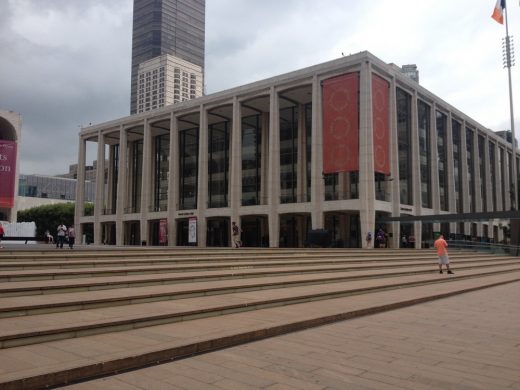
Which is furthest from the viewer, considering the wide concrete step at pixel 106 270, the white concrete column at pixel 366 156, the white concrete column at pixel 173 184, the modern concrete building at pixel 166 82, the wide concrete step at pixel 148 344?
the modern concrete building at pixel 166 82

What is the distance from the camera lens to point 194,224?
146 feet

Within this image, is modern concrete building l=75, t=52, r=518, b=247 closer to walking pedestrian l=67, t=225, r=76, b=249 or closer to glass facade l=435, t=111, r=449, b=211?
glass facade l=435, t=111, r=449, b=211

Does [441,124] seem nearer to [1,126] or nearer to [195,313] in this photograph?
[195,313]

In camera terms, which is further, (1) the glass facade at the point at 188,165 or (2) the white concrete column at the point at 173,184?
(1) the glass facade at the point at 188,165

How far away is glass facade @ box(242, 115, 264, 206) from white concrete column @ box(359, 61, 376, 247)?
14116 mm

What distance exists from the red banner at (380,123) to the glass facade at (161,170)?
89.2ft

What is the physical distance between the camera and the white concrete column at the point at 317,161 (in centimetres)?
4091

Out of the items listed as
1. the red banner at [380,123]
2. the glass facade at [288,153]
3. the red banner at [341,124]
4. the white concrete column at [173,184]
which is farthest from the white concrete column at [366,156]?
the white concrete column at [173,184]

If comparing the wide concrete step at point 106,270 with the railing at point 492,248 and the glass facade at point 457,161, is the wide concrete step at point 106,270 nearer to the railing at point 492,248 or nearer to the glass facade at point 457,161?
the railing at point 492,248

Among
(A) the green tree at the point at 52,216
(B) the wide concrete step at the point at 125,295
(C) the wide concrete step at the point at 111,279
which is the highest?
(A) the green tree at the point at 52,216

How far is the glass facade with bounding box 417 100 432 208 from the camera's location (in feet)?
160

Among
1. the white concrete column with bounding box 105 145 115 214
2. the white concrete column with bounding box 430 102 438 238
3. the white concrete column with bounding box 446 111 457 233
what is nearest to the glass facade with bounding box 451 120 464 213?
the white concrete column with bounding box 446 111 457 233

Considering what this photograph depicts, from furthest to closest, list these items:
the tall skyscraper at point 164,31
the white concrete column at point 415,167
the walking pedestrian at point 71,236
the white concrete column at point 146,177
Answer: the tall skyscraper at point 164,31, the white concrete column at point 146,177, the white concrete column at point 415,167, the walking pedestrian at point 71,236

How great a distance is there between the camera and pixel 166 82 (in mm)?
143375
